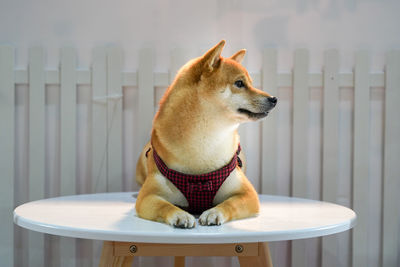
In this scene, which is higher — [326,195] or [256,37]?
[256,37]

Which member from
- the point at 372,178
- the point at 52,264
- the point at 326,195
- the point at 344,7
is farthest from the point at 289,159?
the point at 52,264

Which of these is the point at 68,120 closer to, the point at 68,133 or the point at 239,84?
the point at 68,133

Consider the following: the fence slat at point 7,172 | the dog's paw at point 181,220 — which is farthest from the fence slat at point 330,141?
the fence slat at point 7,172

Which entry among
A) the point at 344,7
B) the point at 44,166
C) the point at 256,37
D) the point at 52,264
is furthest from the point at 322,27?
the point at 52,264

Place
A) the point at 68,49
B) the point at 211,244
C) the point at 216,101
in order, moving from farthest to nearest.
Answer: the point at 68,49 → the point at 216,101 → the point at 211,244

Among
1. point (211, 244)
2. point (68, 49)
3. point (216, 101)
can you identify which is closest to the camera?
point (211, 244)

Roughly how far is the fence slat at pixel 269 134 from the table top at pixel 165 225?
1.42ft

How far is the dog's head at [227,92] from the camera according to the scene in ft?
3.75

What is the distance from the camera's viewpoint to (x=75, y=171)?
1.82 meters

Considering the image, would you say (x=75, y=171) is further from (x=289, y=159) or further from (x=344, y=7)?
(x=344, y=7)

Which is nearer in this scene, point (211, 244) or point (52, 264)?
point (211, 244)

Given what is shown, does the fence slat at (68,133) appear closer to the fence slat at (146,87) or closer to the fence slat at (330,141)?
the fence slat at (146,87)

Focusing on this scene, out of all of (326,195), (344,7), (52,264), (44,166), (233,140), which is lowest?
(52,264)

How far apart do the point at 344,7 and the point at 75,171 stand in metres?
1.31
